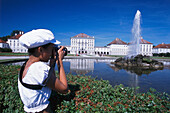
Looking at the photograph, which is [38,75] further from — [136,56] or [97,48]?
[97,48]

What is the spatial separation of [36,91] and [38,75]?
7.7 inches

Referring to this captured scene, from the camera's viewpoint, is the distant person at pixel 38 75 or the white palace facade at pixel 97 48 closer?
the distant person at pixel 38 75

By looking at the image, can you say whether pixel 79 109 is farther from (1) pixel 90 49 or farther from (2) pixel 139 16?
(1) pixel 90 49

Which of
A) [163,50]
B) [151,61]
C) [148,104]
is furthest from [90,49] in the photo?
[148,104]

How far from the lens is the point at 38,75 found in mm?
1214

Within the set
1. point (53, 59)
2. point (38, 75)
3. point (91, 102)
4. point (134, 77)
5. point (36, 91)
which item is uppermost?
point (53, 59)

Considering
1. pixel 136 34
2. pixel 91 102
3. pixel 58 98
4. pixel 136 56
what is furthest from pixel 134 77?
pixel 136 34

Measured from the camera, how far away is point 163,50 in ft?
308

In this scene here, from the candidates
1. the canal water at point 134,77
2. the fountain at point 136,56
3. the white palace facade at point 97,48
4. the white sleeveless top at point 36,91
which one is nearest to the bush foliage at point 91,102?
the white sleeveless top at point 36,91

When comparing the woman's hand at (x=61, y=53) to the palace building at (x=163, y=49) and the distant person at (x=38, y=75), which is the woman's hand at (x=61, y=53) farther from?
the palace building at (x=163, y=49)

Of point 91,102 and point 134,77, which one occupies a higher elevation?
point 91,102

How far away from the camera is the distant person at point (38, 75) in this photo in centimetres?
122

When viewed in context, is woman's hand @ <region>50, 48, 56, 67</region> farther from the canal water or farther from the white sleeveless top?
the canal water

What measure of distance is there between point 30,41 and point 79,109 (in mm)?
1599
